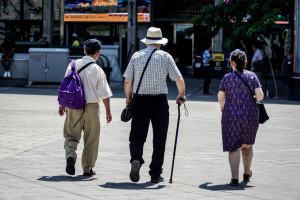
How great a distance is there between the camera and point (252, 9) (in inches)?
839

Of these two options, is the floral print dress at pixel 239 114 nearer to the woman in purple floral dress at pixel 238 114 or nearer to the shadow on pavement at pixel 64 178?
the woman in purple floral dress at pixel 238 114

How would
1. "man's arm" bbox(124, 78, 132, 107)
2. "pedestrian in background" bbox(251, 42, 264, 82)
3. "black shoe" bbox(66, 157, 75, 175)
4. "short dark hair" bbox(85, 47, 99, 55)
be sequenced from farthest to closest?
"pedestrian in background" bbox(251, 42, 264, 82)
"short dark hair" bbox(85, 47, 99, 55)
"black shoe" bbox(66, 157, 75, 175)
"man's arm" bbox(124, 78, 132, 107)

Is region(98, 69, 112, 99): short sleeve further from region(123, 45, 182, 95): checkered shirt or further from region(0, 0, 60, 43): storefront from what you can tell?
region(0, 0, 60, 43): storefront

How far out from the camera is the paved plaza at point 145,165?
6883mm

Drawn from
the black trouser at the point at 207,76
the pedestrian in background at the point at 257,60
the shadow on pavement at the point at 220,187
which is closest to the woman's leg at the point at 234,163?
Answer: the shadow on pavement at the point at 220,187

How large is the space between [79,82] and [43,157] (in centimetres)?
176

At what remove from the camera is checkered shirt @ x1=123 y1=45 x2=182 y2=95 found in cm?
746

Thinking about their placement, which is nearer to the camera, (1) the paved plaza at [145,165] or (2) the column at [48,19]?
(1) the paved plaza at [145,165]

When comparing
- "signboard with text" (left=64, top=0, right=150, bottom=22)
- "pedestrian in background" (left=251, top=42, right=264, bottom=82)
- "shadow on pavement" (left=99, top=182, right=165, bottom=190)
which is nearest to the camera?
"shadow on pavement" (left=99, top=182, right=165, bottom=190)

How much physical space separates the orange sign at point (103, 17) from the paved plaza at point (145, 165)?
18762 millimetres

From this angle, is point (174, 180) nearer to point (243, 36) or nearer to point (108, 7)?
point (243, 36)

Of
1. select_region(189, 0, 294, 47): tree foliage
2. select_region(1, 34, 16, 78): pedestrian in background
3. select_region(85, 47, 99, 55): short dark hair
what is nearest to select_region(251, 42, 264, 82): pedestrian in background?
select_region(189, 0, 294, 47): tree foliage

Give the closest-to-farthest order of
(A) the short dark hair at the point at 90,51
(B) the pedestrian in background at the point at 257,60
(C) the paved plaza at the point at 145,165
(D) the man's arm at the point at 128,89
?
(C) the paved plaza at the point at 145,165 < (D) the man's arm at the point at 128,89 < (A) the short dark hair at the point at 90,51 < (B) the pedestrian in background at the point at 257,60

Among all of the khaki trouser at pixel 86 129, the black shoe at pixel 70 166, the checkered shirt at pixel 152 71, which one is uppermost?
the checkered shirt at pixel 152 71
